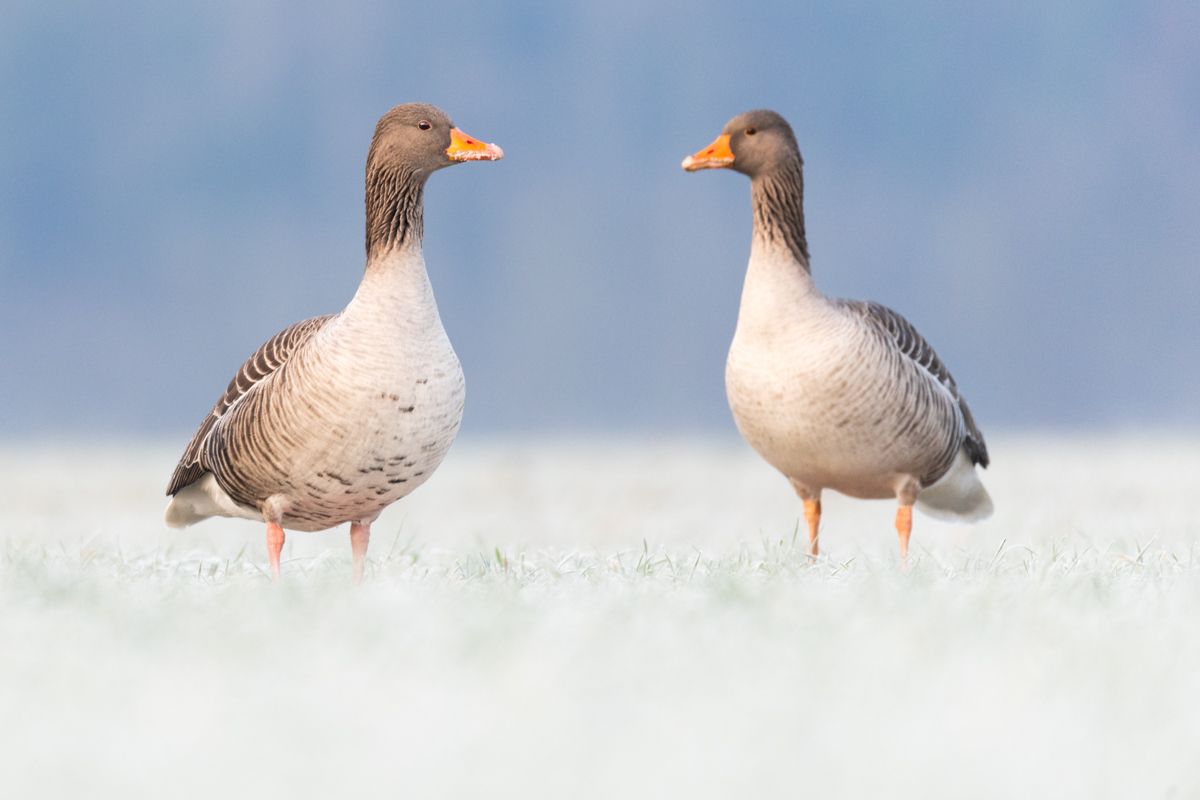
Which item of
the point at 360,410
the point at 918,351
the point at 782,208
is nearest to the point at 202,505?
the point at 360,410

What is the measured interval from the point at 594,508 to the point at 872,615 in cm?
885

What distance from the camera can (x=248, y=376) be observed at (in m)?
8.30

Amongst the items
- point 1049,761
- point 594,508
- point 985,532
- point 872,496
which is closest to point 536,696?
point 1049,761

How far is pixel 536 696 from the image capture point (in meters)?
4.63

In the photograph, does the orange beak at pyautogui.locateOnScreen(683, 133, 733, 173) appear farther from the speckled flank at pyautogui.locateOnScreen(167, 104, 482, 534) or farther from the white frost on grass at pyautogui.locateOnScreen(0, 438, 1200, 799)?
the white frost on grass at pyautogui.locateOnScreen(0, 438, 1200, 799)

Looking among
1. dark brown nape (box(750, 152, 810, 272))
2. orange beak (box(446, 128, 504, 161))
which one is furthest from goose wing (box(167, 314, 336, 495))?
dark brown nape (box(750, 152, 810, 272))

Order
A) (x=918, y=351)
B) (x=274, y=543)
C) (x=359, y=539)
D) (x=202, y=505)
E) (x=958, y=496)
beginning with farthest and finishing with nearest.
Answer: (x=958, y=496), (x=918, y=351), (x=202, y=505), (x=359, y=539), (x=274, y=543)

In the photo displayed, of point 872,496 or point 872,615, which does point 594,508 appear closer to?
point 872,496

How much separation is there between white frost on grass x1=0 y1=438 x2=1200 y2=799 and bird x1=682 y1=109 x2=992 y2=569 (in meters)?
0.63

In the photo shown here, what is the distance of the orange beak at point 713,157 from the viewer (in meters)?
8.89

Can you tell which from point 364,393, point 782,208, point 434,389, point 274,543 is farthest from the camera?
point 782,208

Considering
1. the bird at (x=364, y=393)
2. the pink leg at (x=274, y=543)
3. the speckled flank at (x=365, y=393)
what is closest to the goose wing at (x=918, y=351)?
the bird at (x=364, y=393)

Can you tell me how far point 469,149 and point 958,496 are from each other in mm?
4615

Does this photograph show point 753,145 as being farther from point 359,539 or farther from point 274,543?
point 274,543
